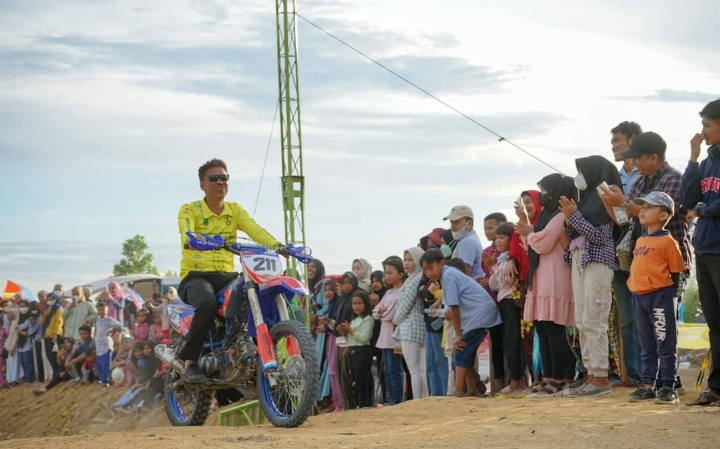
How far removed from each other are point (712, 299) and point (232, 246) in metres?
4.14

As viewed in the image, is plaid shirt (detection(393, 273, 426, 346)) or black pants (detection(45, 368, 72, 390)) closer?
plaid shirt (detection(393, 273, 426, 346))

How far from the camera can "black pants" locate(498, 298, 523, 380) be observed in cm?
1021

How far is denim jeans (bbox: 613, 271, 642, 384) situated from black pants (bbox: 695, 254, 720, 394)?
46.2 inches

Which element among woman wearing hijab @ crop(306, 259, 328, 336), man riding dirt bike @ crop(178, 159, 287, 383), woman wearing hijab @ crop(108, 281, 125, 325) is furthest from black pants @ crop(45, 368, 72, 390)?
man riding dirt bike @ crop(178, 159, 287, 383)

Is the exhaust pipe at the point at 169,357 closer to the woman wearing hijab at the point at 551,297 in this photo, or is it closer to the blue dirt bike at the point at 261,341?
the blue dirt bike at the point at 261,341

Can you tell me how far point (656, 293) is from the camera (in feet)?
26.4

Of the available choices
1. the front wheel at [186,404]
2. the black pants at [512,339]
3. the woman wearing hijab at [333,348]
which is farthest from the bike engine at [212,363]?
the woman wearing hijab at [333,348]

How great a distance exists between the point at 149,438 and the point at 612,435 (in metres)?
3.44

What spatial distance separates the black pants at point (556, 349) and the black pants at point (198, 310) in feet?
10.7

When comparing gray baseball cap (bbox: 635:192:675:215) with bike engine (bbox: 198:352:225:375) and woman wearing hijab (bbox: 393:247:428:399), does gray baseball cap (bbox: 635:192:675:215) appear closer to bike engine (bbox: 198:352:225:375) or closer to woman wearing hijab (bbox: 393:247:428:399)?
bike engine (bbox: 198:352:225:375)

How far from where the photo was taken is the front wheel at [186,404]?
9688mm

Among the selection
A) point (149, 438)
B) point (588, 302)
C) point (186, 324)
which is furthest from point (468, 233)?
point (149, 438)

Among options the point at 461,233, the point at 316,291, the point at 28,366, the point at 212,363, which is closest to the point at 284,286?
the point at 212,363

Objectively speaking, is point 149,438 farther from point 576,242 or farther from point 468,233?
point 468,233
